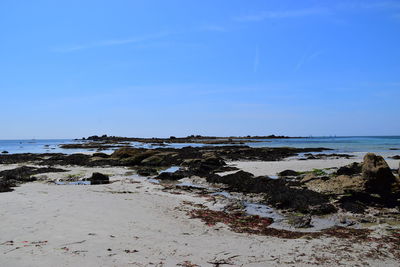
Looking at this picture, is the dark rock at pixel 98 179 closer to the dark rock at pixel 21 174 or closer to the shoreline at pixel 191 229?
the shoreline at pixel 191 229

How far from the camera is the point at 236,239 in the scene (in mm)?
7516

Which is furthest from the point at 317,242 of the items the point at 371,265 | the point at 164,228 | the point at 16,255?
the point at 16,255

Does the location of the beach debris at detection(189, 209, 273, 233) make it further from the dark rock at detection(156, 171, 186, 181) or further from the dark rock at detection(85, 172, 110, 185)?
the dark rock at detection(85, 172, 110, 185)

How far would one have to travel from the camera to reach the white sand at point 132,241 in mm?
5965

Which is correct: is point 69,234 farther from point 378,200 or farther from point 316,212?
point 378,200

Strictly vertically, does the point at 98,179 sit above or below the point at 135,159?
below

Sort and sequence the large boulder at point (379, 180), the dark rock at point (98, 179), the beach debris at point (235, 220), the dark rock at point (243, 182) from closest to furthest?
the beach debris at point (235, 220) < the large boulder at point (379, 180) < the dark rock at point (243, 182) < the dark rock at point (98, 179)

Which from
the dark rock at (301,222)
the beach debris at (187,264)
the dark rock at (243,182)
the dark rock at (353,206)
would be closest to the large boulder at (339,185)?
the dark rock at (353,206)

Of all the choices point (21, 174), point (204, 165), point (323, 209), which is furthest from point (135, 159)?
point (323, 209)

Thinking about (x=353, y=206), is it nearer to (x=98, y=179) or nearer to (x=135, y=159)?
(x=98, y=179)

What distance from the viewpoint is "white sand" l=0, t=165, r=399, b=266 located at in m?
5.96

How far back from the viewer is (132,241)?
7070mm

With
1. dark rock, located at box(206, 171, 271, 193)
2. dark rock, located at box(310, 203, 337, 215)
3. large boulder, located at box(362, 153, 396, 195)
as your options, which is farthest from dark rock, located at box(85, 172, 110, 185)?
large boulder, located at box(362, 153, 396, 195)

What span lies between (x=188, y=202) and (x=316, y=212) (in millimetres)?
4937
